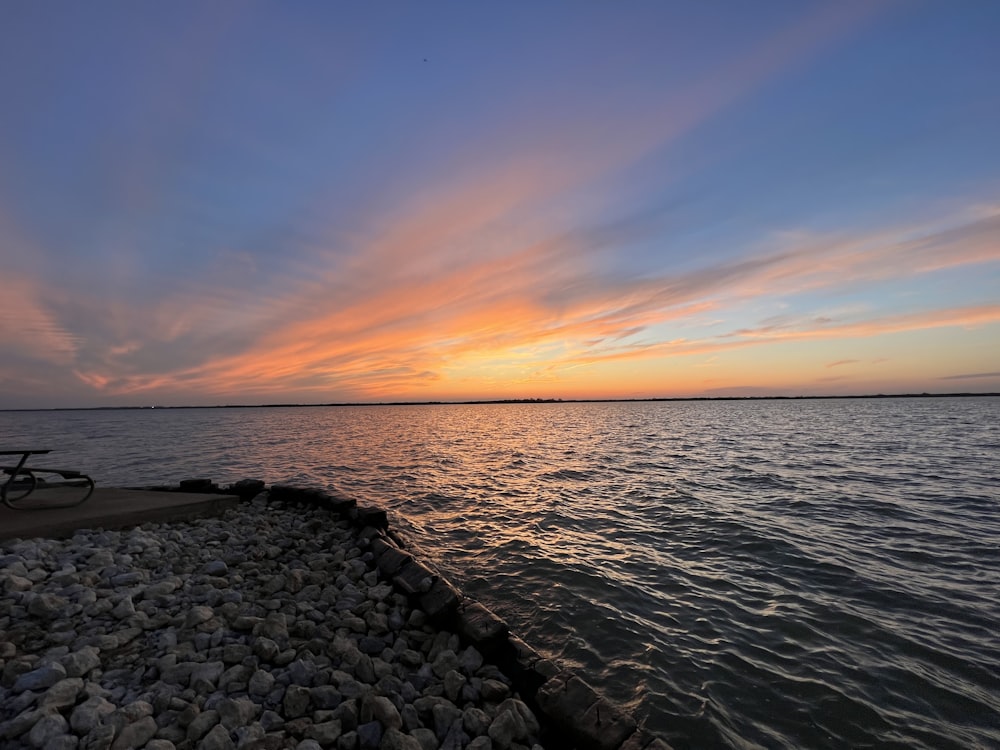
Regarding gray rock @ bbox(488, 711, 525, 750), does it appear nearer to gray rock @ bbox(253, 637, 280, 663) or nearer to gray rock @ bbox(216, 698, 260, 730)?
gray rock @ bbox(216, 698, 260, 730)

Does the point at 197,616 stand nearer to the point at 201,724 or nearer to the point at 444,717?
the point at 201,724

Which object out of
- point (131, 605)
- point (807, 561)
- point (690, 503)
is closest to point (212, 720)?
point (131, 605)

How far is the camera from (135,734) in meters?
3.73

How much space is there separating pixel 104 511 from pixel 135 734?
8.01m

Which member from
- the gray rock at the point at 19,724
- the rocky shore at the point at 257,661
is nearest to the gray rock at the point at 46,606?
the rocky shore at the point at 257,661

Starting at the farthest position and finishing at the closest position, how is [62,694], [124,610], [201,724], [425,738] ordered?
[124,610]
[425,738]
[62,694]
[201,724]

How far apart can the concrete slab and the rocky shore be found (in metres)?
0.64

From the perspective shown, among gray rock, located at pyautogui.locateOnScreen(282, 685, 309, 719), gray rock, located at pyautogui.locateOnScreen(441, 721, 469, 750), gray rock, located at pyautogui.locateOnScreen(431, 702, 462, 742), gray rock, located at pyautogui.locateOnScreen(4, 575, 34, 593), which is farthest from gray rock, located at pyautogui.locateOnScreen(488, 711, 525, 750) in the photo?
gray rock, located at pyautogui.locateOnScreen(4, 575, 34, 593)

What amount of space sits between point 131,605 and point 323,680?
2989mm

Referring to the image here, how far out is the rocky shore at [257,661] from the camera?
3.95 metres

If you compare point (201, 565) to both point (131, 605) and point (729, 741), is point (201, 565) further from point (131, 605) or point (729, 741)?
point (729, 741)

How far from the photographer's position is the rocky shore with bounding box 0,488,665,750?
3947mm

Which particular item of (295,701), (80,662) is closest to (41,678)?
(80,662)

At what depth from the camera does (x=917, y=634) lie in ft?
22.9
